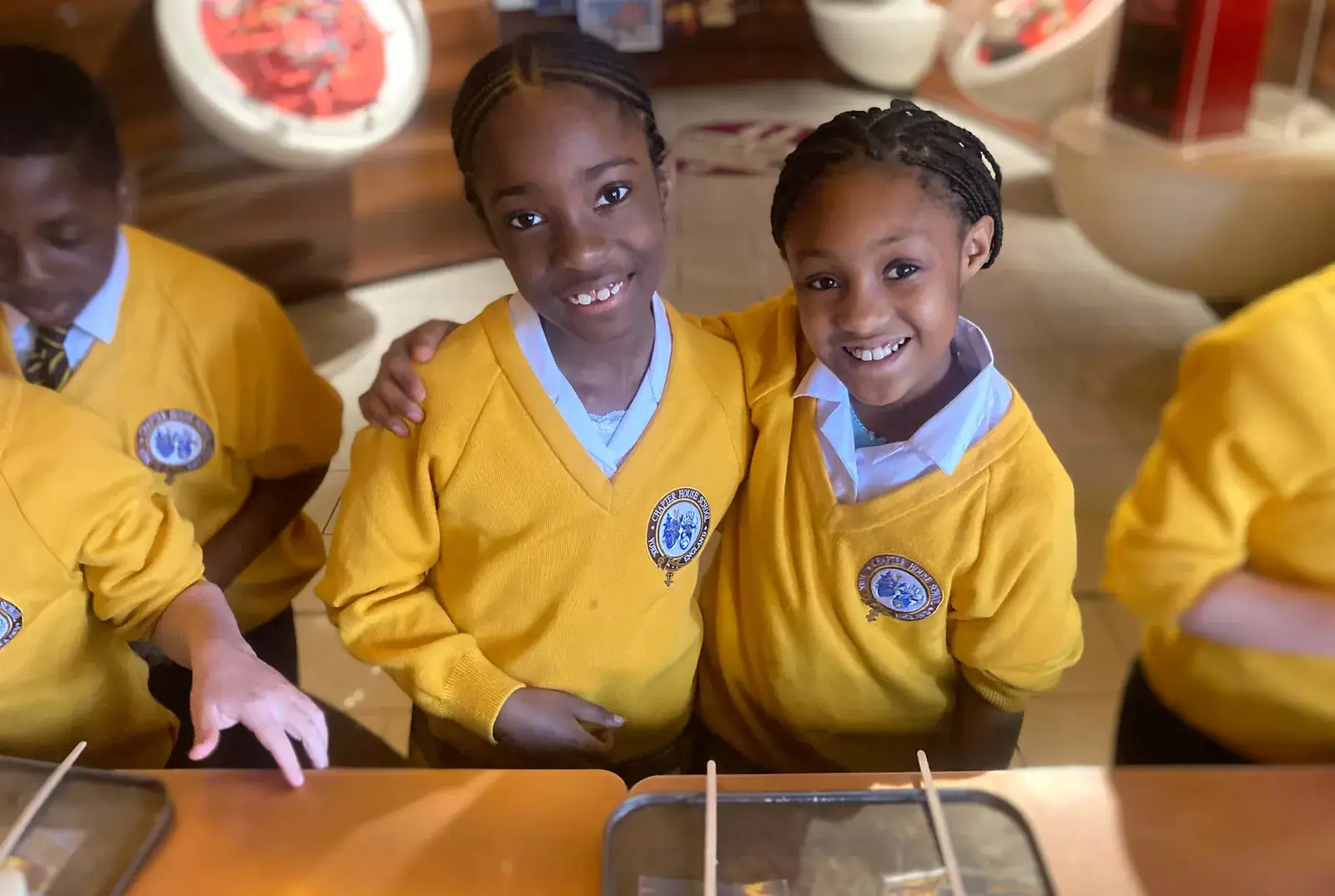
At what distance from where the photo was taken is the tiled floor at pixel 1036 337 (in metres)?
1.53

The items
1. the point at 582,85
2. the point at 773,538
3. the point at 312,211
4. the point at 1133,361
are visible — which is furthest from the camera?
the point at 312,211

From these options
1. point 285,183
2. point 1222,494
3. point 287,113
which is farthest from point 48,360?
point 285,183

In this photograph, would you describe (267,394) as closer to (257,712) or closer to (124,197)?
(124,197)

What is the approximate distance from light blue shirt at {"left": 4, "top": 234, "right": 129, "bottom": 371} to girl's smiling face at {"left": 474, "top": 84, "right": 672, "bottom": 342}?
0.42m

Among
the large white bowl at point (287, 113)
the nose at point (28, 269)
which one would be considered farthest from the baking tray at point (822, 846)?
the large white bowl at point (287, 113)

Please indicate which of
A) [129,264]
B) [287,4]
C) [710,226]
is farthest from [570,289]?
[710,226]

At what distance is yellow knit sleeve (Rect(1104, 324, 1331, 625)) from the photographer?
64 cm

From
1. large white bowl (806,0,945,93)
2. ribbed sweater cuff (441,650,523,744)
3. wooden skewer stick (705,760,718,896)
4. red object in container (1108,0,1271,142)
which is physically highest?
wooden skewer stick (705,760,718,896)

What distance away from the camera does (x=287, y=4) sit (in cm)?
225

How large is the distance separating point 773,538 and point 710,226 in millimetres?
2310

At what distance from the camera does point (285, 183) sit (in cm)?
261

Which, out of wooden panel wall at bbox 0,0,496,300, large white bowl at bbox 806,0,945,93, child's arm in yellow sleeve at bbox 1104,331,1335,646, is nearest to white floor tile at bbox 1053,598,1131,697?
child's arm in yellow sleeve at bbox 1104,331,1335,646

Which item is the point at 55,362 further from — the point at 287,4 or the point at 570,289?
the point at 287,4

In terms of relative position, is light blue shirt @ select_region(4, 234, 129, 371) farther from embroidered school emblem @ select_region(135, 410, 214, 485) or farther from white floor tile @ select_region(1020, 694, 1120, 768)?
white floor tile @ select_region(1020, 694, 1120, 768)
